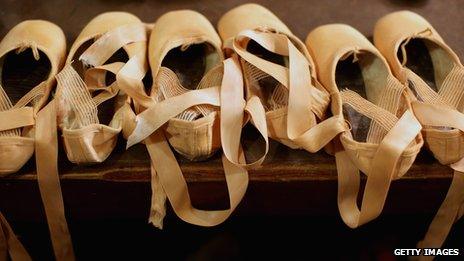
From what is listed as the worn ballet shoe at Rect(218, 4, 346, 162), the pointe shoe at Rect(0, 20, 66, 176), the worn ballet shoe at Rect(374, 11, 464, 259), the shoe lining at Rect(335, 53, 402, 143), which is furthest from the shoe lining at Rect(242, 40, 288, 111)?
the pointe shoe at Rect(0, 20, 66, 176)

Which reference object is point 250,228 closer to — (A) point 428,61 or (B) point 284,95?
(B) point 284,95

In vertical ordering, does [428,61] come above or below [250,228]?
above

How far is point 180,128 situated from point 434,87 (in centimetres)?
47

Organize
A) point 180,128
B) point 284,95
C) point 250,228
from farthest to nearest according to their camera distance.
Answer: point 250,228
point 284,95
point 180,128

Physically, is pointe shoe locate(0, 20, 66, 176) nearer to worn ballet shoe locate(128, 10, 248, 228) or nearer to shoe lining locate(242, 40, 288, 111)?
worn ballet shoe locate(128, 10, 248, 228)

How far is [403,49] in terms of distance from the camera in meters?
0.81

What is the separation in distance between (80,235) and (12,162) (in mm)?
343

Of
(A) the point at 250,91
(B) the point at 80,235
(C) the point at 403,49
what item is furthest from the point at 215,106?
(B) the point at 80,235

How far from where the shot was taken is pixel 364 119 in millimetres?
747

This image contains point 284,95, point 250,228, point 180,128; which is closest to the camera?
point 180,128

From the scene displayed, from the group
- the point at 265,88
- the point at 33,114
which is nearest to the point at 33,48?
the point at 33,114

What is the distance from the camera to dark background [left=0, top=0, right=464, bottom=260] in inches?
36.3

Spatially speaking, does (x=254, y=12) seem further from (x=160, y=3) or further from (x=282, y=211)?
(x=282, y=211)

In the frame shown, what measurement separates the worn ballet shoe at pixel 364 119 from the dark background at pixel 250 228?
0.16 meters
